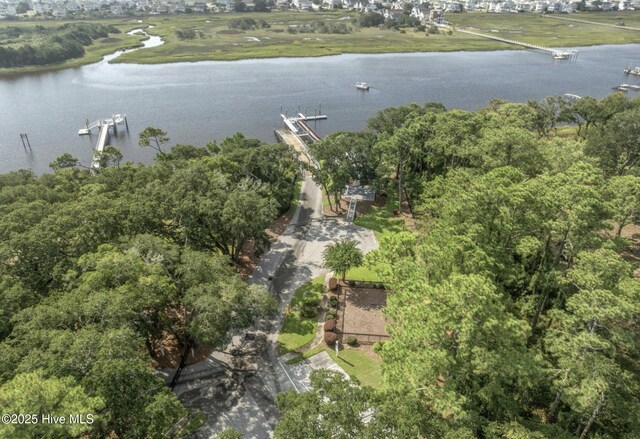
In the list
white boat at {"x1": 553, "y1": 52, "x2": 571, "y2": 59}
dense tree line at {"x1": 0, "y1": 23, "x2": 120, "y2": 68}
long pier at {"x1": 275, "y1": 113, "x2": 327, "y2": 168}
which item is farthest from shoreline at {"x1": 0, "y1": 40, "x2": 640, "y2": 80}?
long pier at {"x1": 275, "y1": 113, "x2": 327, "y2": 168}

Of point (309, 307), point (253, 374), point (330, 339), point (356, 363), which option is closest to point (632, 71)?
point (309, 307)

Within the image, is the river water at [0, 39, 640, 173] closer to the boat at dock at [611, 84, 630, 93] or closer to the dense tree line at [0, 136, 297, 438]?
the boat at dock at [611, 84, 630, 93]

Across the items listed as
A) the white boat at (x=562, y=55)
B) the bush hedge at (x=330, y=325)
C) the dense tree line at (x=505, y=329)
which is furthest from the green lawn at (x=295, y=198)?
the white boat at (x=562, y=55)

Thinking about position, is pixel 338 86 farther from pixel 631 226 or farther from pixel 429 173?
pixel 631 226

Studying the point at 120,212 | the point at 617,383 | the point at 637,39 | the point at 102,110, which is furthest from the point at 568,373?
the point at 637,39

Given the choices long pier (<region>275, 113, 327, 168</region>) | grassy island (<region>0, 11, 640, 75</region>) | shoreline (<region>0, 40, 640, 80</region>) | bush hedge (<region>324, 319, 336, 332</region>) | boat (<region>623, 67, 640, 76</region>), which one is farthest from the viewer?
grassy island (<region>0, 11, 640, 75</region>)
